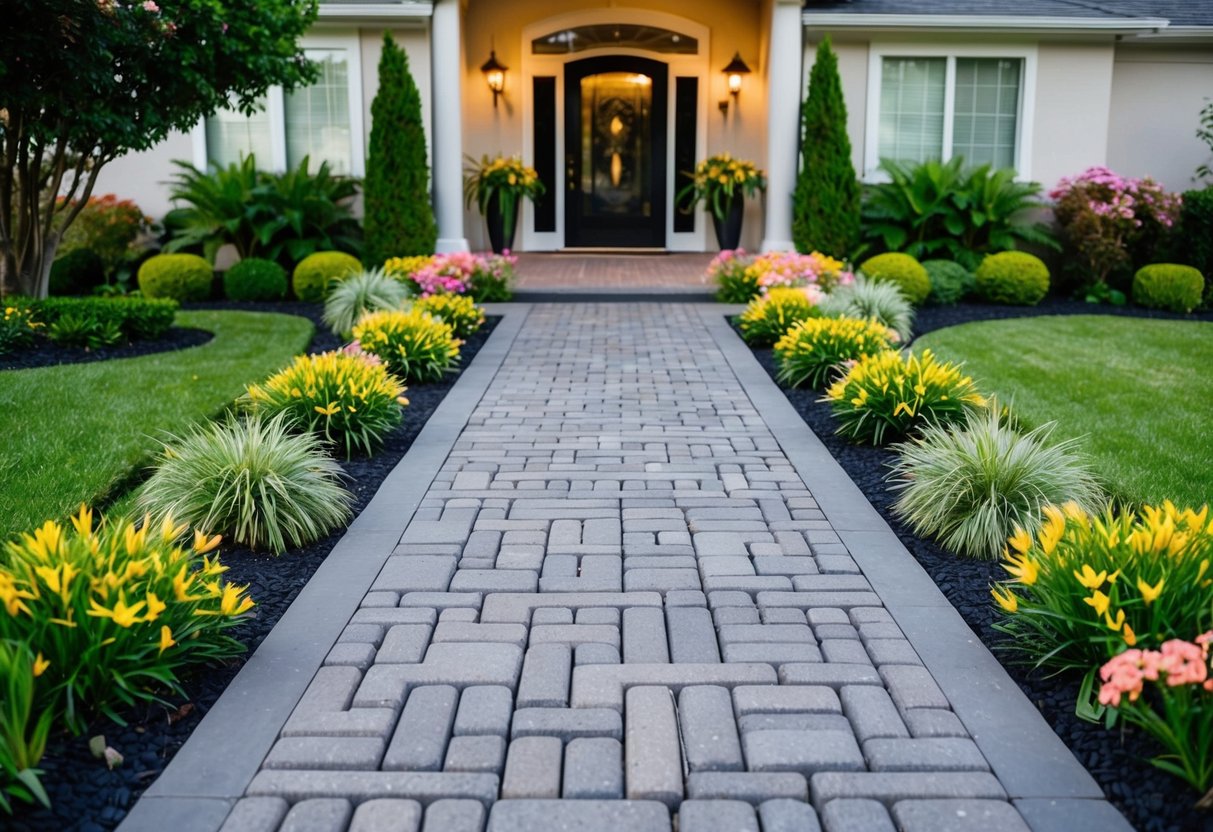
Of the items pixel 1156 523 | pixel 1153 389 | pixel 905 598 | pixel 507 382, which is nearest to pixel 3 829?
pixel 905 598

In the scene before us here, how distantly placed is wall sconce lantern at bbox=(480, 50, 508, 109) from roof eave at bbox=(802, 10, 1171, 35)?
415 centimetres

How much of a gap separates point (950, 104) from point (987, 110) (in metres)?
0.51

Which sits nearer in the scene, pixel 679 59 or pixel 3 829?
pixel 3 829

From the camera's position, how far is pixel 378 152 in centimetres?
1196

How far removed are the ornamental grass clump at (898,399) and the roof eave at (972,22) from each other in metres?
7.84

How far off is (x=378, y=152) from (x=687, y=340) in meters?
4.72

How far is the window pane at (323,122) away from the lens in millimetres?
12992

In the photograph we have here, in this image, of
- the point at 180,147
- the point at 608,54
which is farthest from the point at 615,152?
the point at 180,147

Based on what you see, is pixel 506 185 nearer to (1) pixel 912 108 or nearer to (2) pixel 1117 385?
(1) pixel 912 108

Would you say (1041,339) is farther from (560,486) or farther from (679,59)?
(679,59)

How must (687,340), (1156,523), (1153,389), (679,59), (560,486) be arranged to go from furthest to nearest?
(679,59), (687,340), (1153,389), (560,486), (1156,523)

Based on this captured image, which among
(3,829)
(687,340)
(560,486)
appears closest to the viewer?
(3,829)

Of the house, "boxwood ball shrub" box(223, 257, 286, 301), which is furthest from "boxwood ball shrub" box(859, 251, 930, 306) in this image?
"boxwood ball shrub" box(223, 257, 286, 301)

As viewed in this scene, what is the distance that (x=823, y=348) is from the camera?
737 cm
